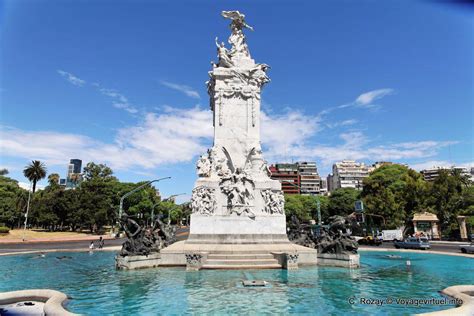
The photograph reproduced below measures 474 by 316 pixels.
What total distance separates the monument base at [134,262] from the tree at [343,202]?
3092 inches

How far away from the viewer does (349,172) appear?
18762cm

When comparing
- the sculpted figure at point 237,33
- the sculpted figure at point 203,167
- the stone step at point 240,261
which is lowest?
the stone step at point 240,261

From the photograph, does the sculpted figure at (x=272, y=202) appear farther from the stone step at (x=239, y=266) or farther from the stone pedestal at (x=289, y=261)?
the stone step at (x=239, y=266)

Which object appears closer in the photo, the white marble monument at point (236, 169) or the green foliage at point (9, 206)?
the white marble monument at point (236, 169)

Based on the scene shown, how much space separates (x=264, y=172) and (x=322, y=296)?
14342 millimetres

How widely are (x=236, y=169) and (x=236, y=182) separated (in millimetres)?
1088

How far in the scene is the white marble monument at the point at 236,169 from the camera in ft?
71.2

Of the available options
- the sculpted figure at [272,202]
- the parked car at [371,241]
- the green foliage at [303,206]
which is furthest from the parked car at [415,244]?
the green foliage at [303,206]

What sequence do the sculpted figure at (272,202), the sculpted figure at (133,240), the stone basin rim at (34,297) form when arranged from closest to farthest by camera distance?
the stone basin rim at (34,297) → the sculpted figure at (133,240) → the sculpted figure at (272,202)

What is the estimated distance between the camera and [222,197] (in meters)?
22.5

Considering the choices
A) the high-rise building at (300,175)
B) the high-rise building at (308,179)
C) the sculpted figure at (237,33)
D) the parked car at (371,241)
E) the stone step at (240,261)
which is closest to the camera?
the stone step at (240,261)

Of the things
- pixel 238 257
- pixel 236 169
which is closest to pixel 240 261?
pixel 238 257

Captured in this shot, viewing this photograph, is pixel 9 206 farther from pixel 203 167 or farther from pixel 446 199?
pixel 446 199

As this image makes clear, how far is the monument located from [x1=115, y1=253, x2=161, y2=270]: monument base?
30.0 inches
